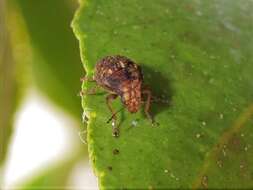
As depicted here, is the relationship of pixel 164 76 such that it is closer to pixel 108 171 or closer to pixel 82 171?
pixel 108 171

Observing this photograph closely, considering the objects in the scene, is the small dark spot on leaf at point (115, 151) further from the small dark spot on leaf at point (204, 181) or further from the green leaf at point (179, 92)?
the small dark spot on leaf at point (204, 181)

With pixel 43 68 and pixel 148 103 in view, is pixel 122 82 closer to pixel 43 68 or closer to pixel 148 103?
pixel 148 103

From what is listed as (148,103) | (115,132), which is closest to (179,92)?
(148,103)

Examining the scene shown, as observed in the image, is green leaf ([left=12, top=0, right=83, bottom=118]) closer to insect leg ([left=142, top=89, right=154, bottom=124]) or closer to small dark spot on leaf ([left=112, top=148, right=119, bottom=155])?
insect leg ([left=142, top=89, right=154, bottom=124])

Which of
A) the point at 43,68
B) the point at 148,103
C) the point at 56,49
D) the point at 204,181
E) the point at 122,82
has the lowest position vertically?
the point at 43,68

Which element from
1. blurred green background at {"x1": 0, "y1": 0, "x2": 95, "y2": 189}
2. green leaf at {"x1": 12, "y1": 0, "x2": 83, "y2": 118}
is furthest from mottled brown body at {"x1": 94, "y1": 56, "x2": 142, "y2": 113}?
green leaf at {"x1": 12, "y1": 0, "x2": 83, "y2": 118}

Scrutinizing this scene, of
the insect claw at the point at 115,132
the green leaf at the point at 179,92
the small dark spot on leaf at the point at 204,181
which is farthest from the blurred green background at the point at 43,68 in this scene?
the small dark spot on leaf at the point at 204,181

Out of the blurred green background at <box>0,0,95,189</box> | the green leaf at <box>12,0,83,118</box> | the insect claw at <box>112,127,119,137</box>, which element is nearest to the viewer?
the insect claw at <box>112,127,119,137</box>

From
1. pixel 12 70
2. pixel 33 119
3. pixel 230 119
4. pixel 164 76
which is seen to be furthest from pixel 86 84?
pixel 33 119
